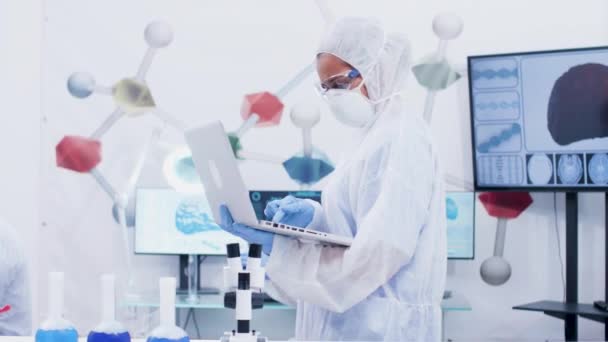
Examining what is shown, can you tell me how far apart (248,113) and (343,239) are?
1.97 metres

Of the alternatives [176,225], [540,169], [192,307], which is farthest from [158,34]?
[540,169]

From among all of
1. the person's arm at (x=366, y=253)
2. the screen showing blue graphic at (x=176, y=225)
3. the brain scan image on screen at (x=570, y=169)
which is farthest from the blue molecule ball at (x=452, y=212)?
the person's arm at (x=366, y=253)

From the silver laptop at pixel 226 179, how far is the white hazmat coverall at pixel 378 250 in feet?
0.22

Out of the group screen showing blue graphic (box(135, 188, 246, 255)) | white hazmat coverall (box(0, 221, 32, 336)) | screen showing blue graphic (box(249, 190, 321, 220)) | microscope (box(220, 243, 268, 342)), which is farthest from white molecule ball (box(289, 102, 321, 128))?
microscope (box(220, 243, 268, 342))

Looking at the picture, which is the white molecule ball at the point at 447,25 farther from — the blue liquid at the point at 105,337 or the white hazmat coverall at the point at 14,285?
the blue liquid at the point at 105,337

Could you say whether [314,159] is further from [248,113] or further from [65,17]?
[65,17]

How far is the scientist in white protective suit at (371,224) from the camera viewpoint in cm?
155

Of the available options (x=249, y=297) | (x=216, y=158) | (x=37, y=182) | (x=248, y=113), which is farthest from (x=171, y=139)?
(x=249, y=297)

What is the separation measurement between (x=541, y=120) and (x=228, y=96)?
138 cm

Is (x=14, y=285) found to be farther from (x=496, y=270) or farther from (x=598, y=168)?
(x=598, y=168)

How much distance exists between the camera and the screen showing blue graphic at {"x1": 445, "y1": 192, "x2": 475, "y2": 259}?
10.4 ft

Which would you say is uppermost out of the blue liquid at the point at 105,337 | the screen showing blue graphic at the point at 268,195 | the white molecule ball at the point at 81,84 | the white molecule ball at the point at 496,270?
the white molecule ball at the point at 81,84

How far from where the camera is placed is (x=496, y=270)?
329 cm

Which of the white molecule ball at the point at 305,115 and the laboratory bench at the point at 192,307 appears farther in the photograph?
the white molecule ball at the point at 305,115
